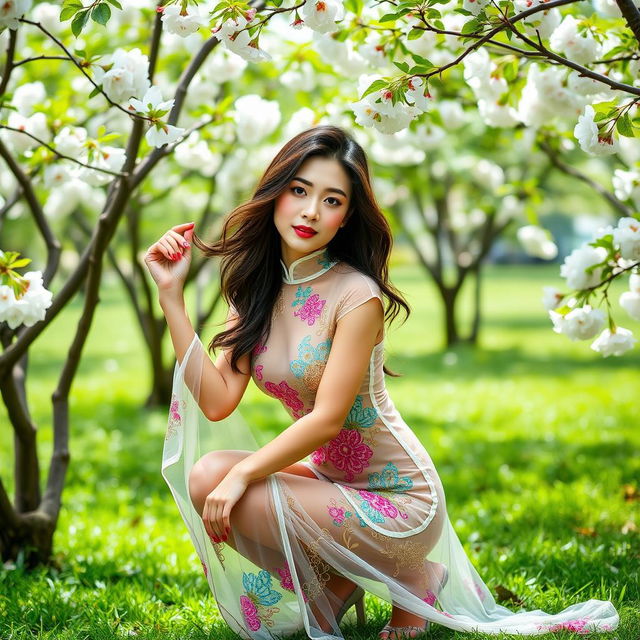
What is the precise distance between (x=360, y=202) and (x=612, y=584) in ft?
5.17

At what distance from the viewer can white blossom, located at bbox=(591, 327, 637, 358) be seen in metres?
2.91

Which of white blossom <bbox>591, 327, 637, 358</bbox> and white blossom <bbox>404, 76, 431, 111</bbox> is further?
white blossom <bbox>591, 327, 637, 358</bbox>

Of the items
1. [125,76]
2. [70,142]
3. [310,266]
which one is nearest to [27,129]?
[70,142]

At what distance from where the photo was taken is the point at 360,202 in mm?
2619

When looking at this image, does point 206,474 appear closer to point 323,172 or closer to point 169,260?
point 169,260

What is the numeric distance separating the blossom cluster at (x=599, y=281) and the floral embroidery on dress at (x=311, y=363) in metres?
0.80

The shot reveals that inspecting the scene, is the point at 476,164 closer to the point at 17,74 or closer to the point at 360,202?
the point at 17,74

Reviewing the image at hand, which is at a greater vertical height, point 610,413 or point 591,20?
point 591,20

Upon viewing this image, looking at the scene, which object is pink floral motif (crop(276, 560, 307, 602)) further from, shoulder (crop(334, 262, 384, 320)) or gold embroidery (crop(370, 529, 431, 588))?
shoulder (crop(334, 262, 384, 320))

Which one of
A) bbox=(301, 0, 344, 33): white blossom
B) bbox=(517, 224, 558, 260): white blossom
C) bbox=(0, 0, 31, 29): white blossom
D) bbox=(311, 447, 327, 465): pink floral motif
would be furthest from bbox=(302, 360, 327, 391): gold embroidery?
bbox=(517, 224, 558, 260): white blossom

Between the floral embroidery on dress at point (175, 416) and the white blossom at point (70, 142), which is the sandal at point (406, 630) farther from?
the white blossom at point (70, 142)

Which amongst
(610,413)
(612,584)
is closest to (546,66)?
(612,584)

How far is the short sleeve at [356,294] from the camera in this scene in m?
2.49

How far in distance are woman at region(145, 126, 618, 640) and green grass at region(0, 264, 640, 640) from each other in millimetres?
180
